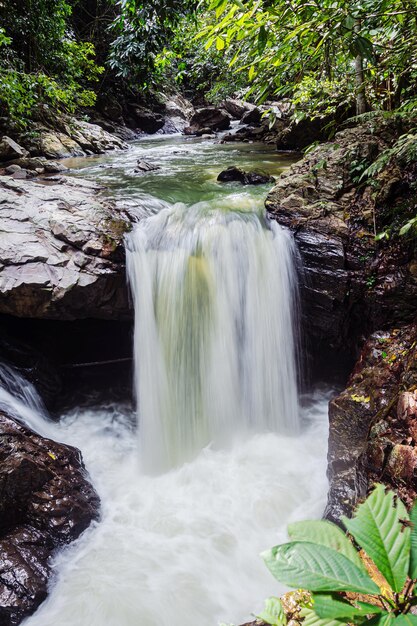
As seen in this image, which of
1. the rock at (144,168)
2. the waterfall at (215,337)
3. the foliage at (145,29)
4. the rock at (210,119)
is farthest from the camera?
the rock at (210,119)

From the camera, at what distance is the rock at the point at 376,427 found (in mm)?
2418

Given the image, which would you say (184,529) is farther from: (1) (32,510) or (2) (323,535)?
(2) (323,535)

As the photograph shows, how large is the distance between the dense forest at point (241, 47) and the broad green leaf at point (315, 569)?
246cm

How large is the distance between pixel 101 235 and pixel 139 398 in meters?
2.16

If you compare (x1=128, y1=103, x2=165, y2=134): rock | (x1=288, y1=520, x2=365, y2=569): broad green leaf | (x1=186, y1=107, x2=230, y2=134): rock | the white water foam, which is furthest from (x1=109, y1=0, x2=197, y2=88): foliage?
(x1=288, y1=520, x2=365, y2=569): broad green leaf

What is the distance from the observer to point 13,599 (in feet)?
→ 9.00

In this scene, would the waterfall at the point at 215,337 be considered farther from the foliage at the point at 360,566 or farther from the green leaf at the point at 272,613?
the foliage at the point at 360,566

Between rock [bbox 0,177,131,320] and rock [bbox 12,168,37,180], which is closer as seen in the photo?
rock [bbox 0,177,131,320]

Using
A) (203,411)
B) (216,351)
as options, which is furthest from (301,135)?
(203,411)

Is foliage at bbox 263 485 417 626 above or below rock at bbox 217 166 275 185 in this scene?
below

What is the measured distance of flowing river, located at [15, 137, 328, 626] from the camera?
348cm

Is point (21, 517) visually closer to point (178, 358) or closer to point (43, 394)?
point (43, 394)

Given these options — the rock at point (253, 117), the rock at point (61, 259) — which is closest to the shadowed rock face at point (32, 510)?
the rock at point (61, 259)

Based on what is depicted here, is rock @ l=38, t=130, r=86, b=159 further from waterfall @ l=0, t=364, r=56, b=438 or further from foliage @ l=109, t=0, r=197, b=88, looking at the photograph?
waterfall @ l=0, t=364, r=56, b=438
